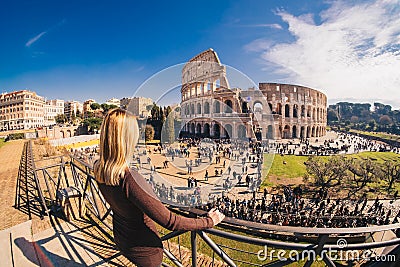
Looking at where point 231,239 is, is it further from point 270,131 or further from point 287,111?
point 287,111

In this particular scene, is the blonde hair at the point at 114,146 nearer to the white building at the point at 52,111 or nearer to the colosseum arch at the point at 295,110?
the colosseum arch at the point at 295,110

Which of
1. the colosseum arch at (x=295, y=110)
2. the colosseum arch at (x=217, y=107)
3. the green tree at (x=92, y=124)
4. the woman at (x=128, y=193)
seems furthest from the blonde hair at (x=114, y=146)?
the green tree at (x=92, y=124)

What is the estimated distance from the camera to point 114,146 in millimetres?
958

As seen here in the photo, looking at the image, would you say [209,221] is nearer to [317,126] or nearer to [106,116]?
[106,116]

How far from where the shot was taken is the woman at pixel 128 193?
90cm

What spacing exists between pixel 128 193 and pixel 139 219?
218 millimetres

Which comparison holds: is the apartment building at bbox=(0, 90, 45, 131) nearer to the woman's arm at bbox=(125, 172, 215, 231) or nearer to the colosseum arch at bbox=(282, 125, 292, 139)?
the colosseum arch at bbox=(282, 125, 292, 139)

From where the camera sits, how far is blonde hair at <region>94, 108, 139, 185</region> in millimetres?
933

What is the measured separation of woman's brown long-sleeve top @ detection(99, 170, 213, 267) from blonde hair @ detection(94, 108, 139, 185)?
5 cm

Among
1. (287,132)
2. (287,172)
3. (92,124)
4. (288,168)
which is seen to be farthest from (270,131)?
(92,124)

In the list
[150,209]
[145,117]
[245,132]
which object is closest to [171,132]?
[145,117]

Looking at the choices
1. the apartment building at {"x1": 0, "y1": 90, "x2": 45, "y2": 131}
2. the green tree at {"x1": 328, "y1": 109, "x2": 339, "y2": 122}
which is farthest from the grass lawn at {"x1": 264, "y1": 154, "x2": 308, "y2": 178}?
the green tree at {"x1": 328, "y1": 109, "x2": 339, "y2": 122}

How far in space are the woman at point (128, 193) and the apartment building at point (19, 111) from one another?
6392 centimetres

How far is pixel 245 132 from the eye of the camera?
2.14m
